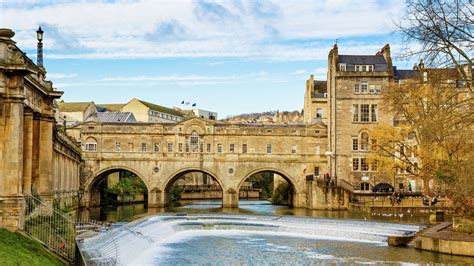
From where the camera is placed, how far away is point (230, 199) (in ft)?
190

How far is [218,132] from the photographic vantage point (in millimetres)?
58000

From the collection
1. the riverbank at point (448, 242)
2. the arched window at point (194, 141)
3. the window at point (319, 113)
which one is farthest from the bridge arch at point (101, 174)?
the riverbank at point (448, 242)

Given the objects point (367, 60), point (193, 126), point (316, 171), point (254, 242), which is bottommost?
point (254, 242)

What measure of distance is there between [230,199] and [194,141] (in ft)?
20.7

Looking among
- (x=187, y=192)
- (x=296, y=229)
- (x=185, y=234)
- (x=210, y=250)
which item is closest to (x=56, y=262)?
(x=210, y=250)

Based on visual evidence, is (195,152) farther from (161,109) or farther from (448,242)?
(161,109)

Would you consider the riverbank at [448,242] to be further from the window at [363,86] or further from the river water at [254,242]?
the window at [363,86]

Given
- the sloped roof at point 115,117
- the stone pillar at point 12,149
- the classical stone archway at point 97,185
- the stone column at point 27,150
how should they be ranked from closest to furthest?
1. the stone pillar at point 12,149
2. the stone column at point 27,150
3. the classical stone archway at point 97,185
4. the sloped roof at point 115,117

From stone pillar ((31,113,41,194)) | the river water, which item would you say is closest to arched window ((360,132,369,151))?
the river water

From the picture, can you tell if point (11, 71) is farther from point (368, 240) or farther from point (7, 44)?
point (368, 240)

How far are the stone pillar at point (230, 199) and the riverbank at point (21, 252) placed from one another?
39.5 metres

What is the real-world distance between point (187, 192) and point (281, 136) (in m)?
23.7

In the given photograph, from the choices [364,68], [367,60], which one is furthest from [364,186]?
[367,60]

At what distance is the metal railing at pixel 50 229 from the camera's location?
1939 cm
